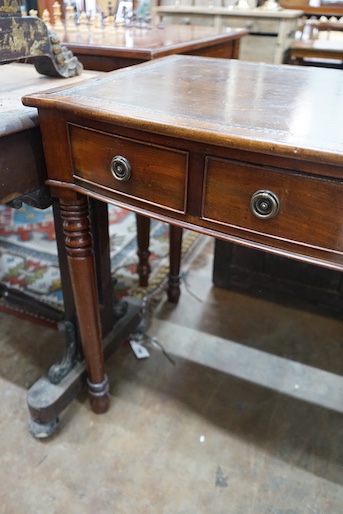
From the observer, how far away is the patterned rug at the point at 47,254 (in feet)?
5.15

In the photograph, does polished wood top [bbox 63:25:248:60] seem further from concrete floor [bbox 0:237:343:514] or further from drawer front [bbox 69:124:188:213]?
concrete floor [bbox 0:237:343:514]

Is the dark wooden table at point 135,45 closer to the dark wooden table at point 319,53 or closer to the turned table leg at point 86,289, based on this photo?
the turned table leg at point 86,289

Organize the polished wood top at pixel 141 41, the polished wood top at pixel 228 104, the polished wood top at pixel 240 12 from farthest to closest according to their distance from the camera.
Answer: the polished wood top at pixel 240 12 → the polished wood top at pixel 141 41 → the polished wood top at pixel 228 104

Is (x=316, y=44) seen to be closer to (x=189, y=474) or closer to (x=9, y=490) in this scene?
(x=189, y=474)

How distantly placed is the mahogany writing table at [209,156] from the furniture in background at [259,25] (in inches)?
78.3

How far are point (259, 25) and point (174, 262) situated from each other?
6.35 ft

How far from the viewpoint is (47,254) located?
175 centimetres

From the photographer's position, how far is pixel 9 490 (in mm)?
952

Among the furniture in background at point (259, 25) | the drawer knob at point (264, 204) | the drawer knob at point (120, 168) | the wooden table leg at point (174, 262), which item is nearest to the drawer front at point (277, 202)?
the drawer knob at point (264, 204)

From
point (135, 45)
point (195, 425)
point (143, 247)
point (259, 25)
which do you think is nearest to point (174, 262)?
point (143, 247)

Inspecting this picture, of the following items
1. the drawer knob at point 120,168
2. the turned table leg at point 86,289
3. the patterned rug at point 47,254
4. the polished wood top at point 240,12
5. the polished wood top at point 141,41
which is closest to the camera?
the drawer knob at point 120,168

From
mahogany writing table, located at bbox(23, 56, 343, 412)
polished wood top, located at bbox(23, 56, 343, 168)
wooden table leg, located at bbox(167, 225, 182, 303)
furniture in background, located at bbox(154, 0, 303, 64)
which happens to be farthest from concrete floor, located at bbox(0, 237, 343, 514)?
furniture in background, located at bbox(154, 0, 303, 64)

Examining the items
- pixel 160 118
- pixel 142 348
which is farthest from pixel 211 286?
pixel 160 118

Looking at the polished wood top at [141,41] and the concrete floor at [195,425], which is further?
the polished wood top at [141,41]
